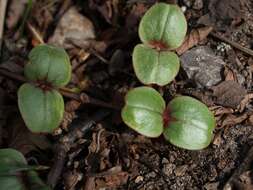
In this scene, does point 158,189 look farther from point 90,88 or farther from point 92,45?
point 92,45

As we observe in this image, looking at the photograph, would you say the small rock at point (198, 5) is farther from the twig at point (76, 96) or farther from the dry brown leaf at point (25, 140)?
the dry brown leaf at point (25, 140)

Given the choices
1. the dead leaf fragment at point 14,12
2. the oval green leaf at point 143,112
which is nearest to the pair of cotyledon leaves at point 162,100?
the oval green leaf at point 143,112

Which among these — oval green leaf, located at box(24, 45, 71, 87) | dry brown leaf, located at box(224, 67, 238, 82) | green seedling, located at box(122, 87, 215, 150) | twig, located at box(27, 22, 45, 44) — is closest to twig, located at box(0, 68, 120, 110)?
oval green leaf, located at box(24, 45, 71, 87)

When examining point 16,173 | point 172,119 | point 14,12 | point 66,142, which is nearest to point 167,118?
point 172,119

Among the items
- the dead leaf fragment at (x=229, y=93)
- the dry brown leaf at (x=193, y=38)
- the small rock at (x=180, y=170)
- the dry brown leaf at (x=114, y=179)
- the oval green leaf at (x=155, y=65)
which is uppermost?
the oval green leaf at (x=155, y=65)

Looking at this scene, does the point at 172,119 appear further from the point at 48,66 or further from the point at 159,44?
the point at 48,66

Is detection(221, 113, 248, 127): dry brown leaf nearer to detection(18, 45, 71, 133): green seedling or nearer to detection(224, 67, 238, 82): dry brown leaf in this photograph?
detection(224, 67, 238, 82): dry brown leaf

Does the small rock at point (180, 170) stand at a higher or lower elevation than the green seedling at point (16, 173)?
lower

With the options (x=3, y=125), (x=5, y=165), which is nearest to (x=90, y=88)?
(x=3, y=125)
